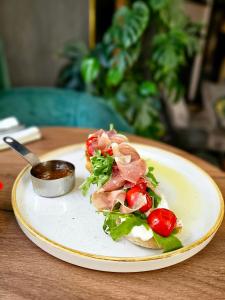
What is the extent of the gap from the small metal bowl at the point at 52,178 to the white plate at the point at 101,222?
0.02 m

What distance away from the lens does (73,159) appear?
1.23 metres

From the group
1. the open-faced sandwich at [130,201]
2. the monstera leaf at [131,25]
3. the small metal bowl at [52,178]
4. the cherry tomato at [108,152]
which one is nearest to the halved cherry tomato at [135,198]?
the open-faced sandwich at [130,201]

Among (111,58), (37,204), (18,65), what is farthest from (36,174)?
(18,65)

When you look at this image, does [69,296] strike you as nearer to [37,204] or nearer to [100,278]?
[100,278]

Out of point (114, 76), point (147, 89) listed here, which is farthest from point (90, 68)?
point (147, 89)

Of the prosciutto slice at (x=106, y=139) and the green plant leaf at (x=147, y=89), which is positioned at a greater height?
the prosciutto slice at (x=106, y=139)

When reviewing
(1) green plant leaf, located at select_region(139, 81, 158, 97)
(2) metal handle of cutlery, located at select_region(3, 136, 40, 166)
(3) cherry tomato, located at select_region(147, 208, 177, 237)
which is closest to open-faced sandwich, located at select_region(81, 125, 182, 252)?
(3) cherry tomato, located at select_region(147, 208, 177, 237)

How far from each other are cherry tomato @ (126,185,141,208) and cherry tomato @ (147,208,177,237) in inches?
2.4

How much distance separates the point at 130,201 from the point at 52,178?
31 cm

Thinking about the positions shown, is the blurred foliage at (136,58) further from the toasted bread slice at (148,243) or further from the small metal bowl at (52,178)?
the toasted bread slice at (148,243)

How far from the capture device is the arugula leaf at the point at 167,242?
0.73 meters

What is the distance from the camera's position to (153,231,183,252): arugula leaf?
0.73 metres

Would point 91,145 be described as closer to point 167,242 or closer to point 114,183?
point 114,183

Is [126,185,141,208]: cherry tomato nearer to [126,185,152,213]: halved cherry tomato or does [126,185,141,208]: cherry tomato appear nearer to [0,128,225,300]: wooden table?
[126,185,152,213]: halved cherry tomato
